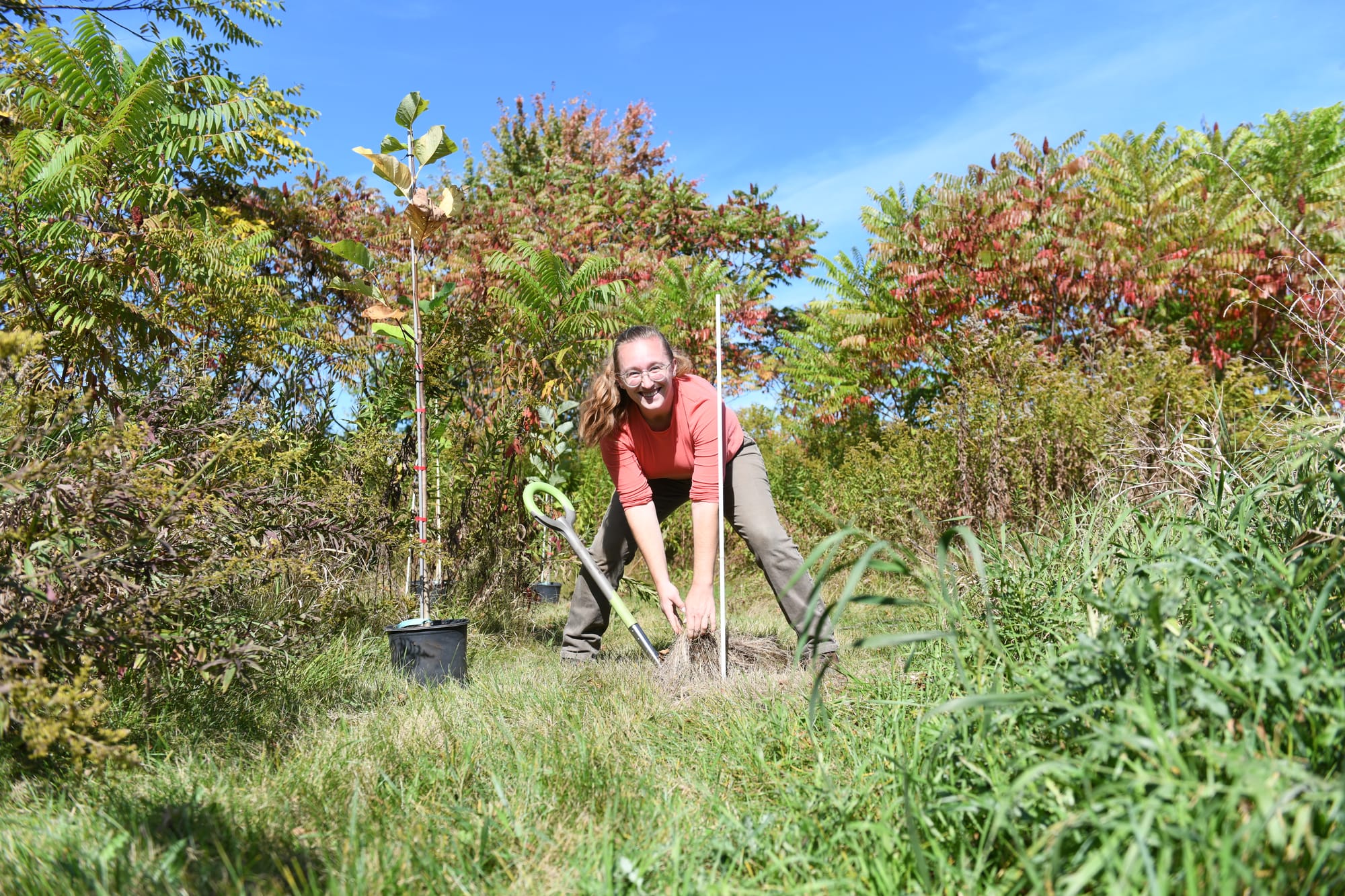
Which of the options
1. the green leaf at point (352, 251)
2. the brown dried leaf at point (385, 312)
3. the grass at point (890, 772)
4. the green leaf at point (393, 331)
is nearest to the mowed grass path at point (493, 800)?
the grass at point (890, 772)

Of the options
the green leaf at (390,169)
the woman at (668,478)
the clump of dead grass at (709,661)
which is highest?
the green leaf at (390,169)

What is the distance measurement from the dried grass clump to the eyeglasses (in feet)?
3.42

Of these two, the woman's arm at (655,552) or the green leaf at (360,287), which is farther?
the green leaf at (360,287)

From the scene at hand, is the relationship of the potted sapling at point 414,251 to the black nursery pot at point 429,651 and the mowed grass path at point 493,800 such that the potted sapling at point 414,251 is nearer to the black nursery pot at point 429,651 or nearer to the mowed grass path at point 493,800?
the black nursery pot at point 429,651

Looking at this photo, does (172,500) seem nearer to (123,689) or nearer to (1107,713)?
(123,689)

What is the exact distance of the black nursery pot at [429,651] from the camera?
3531 millimetres

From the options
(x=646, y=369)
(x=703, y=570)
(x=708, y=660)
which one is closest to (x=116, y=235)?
(x=646, y=369)

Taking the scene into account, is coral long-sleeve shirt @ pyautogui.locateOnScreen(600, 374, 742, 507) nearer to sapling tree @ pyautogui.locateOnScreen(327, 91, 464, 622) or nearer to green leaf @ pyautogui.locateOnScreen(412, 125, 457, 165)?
sapling tree @ pyautogui.locateOnScreen(327, 91, 464, 622)

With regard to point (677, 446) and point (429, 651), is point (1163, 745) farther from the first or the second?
point (429, 651)

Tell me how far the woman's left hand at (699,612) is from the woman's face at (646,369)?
786mm

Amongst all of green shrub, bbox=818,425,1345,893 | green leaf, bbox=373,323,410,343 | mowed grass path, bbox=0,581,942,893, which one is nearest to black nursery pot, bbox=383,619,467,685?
mowed grass path, bbox=0,581,942,893

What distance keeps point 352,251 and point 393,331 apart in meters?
0.43

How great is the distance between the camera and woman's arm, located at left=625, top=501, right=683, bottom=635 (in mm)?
3380

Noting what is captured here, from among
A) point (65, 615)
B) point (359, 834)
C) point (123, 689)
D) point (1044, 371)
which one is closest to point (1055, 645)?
point (359, 834)
